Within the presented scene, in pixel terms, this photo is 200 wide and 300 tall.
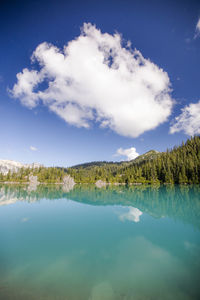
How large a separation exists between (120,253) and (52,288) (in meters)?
4.53

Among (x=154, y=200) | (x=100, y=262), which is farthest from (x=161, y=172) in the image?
(x=100, y=262)

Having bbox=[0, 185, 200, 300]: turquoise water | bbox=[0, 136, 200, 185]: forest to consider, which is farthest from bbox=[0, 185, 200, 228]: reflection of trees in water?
bbox=[0, 136, 200, 185]: forest

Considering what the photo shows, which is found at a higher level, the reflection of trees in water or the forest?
Answer: the forest

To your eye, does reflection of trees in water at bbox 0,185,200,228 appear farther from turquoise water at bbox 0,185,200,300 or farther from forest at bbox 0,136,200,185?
forest at bbox 0,136,200,185

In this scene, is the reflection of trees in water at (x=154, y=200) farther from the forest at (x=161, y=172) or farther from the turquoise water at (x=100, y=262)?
the forest at (x=161, y=172)

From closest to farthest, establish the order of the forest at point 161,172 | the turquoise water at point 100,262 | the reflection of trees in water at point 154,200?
1. the turquoise water at point 100,262
2. the reflection of trees in water at point 154,200
3. the forest at point 161,172

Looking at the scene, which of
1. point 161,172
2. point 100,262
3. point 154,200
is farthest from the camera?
point 161,172

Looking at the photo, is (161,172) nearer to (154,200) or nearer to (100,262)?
(154,200)

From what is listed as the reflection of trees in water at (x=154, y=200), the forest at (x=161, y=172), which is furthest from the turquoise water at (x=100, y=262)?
the forest at (x=161, y=172)

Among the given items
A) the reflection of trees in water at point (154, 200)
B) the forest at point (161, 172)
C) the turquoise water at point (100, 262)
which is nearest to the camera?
the turquoise water at point (100, 262)

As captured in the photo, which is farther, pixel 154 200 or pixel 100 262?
pixel 154 200

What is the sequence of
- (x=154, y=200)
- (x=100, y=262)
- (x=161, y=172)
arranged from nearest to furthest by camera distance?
(x=100, y=262) → (x=154, y=200) → (x=161, y=172)

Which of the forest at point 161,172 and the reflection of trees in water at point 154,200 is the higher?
the forest at point 161,172

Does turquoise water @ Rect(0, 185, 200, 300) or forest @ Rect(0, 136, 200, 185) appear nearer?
turquoise water @ Rect(0, 185, 200, 300)
